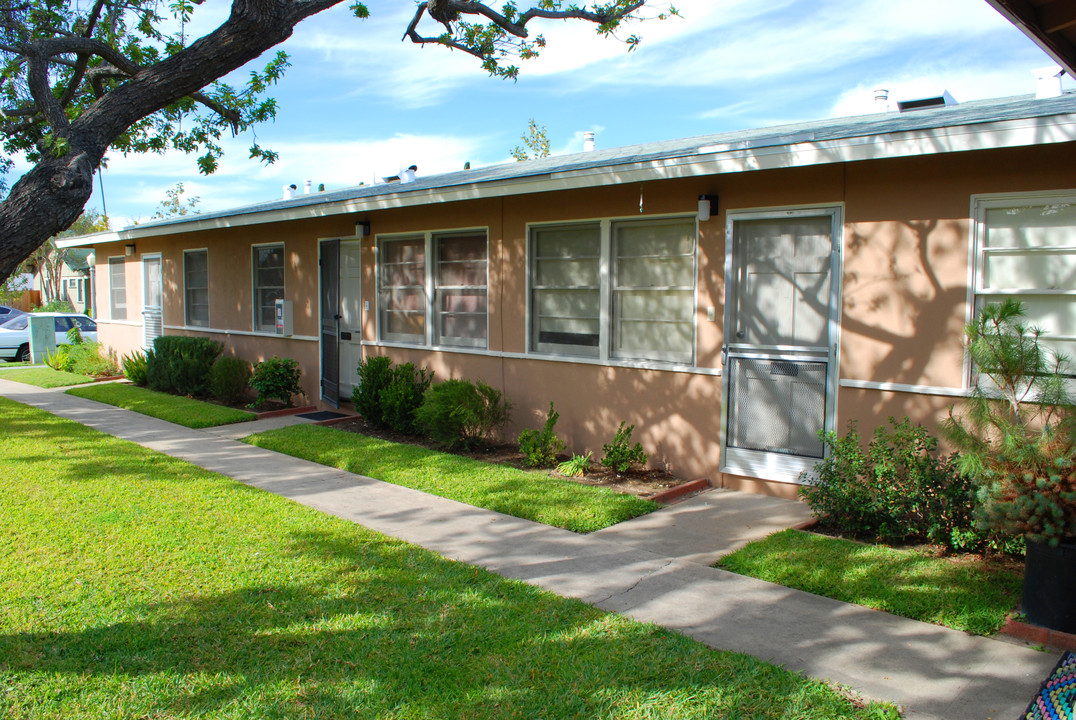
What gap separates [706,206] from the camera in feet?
22.8

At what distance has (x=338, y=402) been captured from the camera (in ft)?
36.5

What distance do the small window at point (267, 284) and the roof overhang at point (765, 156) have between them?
2.97 metres

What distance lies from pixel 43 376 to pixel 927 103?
16153 millimetres

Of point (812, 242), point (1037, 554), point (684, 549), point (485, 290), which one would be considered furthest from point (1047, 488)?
point (485, 290)

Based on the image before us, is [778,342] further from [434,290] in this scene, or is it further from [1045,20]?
[434,290]

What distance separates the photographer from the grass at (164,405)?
10430mm

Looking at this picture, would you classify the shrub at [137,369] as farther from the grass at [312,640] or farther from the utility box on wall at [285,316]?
the grass at [312,640]

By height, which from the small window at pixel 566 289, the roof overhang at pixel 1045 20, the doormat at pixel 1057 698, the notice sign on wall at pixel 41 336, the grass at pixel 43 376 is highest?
the roof overhang at pixel 1045 20

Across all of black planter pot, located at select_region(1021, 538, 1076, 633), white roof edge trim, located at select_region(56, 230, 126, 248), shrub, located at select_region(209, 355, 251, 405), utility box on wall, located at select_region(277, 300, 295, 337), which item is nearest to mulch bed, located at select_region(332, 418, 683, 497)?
black planter pot, located at select_region(1021, 538, 1076, 633)

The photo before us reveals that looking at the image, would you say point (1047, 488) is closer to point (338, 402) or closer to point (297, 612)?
point (297, 612)

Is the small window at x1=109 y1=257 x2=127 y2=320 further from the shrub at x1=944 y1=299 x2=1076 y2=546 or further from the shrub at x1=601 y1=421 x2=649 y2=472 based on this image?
the shrub at x1=944 y1=299 x2=1076 y2=546

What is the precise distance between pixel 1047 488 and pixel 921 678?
135 centimetres

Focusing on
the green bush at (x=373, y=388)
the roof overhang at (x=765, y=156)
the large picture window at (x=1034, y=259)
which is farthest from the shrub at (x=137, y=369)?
the large picture window at (x=1034, y=259)

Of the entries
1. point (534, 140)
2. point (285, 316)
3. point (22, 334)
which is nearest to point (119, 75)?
point (285, 316)
